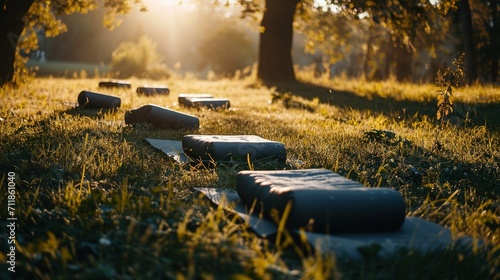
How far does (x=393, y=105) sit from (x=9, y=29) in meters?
8.59

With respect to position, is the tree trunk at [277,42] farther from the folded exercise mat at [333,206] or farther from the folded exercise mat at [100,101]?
the folded exercise mat at [333,206]

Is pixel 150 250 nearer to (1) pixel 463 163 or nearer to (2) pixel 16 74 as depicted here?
(1) pixel 463 163

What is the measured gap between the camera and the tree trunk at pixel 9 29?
1436 centimetres

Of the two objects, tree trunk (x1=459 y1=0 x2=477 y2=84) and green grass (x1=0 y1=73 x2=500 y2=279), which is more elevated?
tree trunk (x1=459 y1=0 x2=477 y2=84)

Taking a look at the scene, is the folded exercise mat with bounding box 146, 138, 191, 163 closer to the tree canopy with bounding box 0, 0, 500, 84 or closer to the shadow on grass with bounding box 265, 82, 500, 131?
the shadow on grass with bounding box 265, 82, 500, 131

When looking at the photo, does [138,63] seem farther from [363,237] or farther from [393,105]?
[363,237]

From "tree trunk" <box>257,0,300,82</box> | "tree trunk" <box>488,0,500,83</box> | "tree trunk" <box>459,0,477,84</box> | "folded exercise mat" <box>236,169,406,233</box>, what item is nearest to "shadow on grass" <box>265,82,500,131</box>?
"tree trunk" <box>257,0,300,82</box>

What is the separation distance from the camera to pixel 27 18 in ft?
53.6

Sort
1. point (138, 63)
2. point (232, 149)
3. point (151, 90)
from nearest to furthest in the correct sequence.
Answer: point (232, 149)
point (151, 90)
point (138, 63)

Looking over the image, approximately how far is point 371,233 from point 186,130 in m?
5.01

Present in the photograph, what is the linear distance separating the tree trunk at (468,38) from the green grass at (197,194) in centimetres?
748

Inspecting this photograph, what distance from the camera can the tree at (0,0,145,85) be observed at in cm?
1442

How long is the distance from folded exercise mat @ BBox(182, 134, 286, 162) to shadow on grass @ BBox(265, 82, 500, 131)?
301 cm

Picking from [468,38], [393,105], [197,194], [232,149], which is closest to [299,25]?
[468,38]
